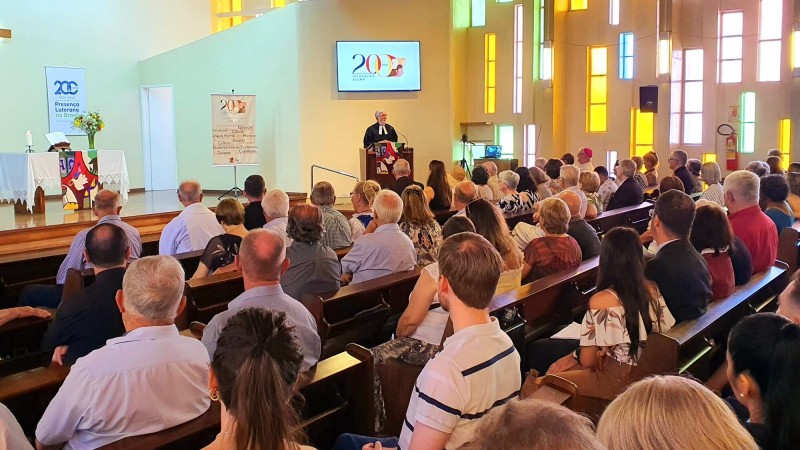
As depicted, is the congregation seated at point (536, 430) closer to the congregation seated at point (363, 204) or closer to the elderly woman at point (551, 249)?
the elderly woman at point (551, 249)

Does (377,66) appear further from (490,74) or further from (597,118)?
(597,118)

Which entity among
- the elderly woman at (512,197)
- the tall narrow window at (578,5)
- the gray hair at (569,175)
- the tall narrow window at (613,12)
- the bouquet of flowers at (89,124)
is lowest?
the elderly woman at (512,197)

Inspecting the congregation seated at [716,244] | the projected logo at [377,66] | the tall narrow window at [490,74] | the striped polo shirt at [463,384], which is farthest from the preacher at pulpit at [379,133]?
the striped polo shirt at [463,384]

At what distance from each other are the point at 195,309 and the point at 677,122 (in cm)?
1150

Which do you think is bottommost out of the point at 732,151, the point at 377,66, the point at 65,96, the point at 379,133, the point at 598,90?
the point at 732,151

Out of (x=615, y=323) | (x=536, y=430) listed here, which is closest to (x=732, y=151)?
(x=615, y=323)

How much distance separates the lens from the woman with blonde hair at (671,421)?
1.22 m

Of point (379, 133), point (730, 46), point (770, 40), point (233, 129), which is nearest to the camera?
point (233, 129)

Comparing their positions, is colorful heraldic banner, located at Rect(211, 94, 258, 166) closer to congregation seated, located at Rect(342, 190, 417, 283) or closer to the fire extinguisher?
congregation seated, located at Rect(342, 190, 417, 283)

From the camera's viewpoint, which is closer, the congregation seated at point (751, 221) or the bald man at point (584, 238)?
the congregation seated at point (751, 221)

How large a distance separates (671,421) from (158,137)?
1275 cm

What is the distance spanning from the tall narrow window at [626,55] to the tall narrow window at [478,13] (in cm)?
249

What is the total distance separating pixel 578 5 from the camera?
14.1 m

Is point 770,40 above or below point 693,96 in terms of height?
above
